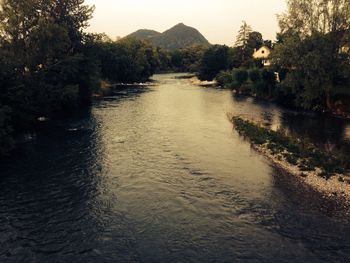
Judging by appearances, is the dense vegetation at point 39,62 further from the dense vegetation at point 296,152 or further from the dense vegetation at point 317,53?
the dense vegetation at point 317,53

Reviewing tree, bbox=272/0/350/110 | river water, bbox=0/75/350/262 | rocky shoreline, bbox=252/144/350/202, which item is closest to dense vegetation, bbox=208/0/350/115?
tree, bbox=272/0/350/110

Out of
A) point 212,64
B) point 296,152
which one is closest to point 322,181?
point 296,152

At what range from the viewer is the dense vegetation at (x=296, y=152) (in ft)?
110

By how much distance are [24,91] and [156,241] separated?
3622 centimetres

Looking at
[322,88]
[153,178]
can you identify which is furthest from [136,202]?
[322,88]

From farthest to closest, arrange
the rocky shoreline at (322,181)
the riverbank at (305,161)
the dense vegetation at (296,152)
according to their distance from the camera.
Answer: the dense vegetation at (296,152)
the riverbank at (305,161)
the rocky shoreline at (322,181)

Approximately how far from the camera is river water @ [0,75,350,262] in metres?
20.4

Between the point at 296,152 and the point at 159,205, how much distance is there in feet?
Result: 62.3

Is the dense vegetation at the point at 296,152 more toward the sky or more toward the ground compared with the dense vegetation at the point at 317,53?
more toward the ground

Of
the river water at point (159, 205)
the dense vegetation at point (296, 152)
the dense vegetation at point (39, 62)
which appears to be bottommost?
the river water at point (159, 205)

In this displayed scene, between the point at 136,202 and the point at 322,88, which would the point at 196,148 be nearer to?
the point at 136,202

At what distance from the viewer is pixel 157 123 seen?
56.8m

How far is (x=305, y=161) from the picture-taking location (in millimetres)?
35406

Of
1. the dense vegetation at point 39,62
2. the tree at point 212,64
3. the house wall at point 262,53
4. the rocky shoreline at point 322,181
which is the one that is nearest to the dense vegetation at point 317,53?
the rocky shoreline at point 322,181
